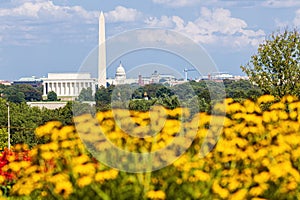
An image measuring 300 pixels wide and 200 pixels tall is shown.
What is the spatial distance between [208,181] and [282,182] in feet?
2.13

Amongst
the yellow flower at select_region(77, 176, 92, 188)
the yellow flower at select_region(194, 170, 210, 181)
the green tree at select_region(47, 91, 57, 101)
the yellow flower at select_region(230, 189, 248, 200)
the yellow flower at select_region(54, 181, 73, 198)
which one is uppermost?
the green tree at select_region(47, 91, 57, 101)

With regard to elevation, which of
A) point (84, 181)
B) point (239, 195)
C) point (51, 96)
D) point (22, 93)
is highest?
point (22, 93)

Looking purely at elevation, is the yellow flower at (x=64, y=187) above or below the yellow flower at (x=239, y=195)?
above

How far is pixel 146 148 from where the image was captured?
6.57 metres

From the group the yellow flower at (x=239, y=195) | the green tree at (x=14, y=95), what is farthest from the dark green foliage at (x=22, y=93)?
the yellow flower at (x=239, y=195)

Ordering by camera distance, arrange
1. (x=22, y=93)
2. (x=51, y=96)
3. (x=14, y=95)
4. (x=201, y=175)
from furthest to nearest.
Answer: (x=22, y=93) → (x=14, y=95) → (x=51, y=96) → (x=201, y=175)

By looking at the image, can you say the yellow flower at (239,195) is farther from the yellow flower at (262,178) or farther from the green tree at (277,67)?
the green tree at (277,67)

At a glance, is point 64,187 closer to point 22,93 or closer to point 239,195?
point 239,195

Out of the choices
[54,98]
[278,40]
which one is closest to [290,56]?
[278,40]

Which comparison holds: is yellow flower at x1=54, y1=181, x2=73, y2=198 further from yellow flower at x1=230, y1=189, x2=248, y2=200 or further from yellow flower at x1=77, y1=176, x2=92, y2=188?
yellow flower at x1=230, y1=189, x2=248, y2=200

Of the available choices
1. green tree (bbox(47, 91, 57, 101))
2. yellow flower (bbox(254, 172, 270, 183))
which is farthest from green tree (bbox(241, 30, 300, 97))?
green tree (bbox(47, 91, 57, 101))

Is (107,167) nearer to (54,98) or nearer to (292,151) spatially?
(292,151)

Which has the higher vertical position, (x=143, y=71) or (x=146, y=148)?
(x=143, y=71)

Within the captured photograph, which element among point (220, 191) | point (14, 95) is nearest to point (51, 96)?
point (14, 95)
